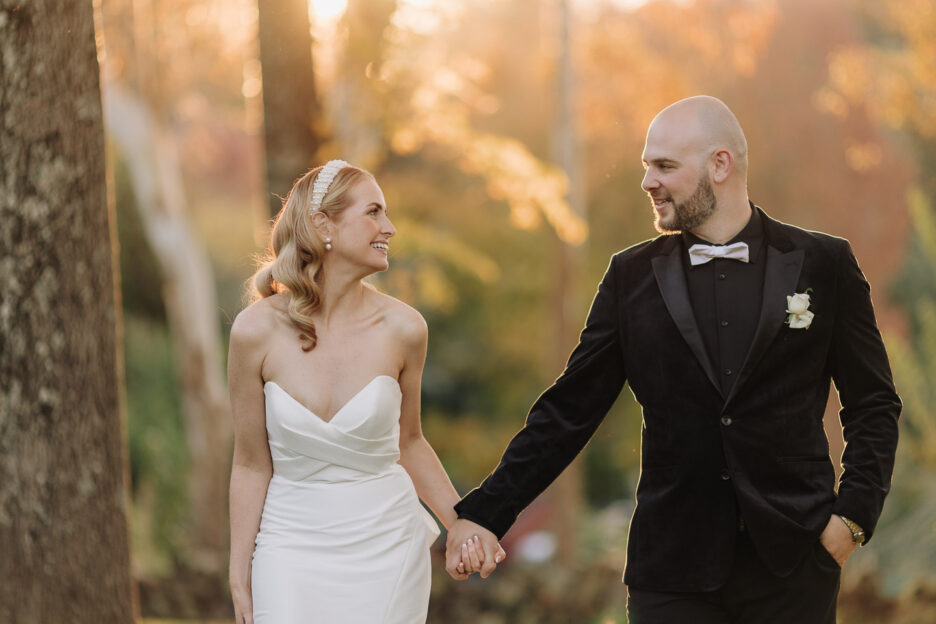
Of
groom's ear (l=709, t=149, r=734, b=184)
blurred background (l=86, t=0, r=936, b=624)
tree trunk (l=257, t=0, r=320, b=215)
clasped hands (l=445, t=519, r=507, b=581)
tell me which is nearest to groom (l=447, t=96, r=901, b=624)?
groom's ear (l=709, t=149, r=734, b=184)

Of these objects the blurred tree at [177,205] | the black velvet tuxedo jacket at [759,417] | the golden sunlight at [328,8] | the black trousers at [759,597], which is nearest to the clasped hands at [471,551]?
the black velvet tuxedo jacket at [759,417]

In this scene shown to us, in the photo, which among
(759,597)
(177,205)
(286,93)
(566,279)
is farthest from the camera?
(177,205)

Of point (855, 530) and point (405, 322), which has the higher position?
point (405, 322)

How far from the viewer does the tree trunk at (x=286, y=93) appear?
527 cm

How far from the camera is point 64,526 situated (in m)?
4.20

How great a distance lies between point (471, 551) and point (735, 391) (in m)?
1.01

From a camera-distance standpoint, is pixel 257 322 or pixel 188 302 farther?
pixel 188 302

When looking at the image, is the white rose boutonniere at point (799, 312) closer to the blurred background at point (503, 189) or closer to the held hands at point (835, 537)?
the held hands at point (835, 537)

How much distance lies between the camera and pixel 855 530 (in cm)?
314

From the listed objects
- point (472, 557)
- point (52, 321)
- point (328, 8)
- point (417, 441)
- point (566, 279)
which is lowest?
point (472, 557)

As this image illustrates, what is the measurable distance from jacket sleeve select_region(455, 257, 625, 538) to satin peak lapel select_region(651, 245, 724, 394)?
0.24 meters

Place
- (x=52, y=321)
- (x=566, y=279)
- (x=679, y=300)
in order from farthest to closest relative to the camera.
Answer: (x=566, y=279) < (x=52, y=321) < (x=679, y=300)

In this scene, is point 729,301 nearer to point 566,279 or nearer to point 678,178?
point 678,178

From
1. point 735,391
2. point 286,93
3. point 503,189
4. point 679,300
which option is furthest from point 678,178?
Result: point 503,189
